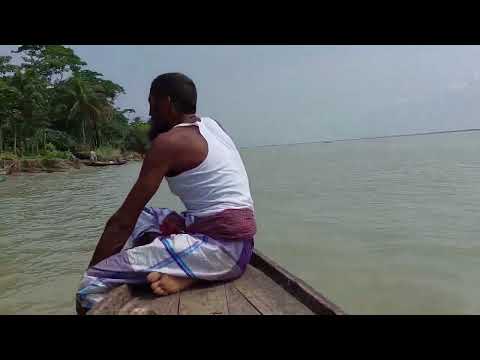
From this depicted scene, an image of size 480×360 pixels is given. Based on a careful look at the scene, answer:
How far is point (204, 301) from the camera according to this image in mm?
1915

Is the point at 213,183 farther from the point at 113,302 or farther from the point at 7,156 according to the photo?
the point at 7,156

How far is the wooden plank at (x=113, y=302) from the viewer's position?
1656 millimetres

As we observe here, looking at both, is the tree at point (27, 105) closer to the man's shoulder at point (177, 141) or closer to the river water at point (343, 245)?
the river water at point (343, 245)

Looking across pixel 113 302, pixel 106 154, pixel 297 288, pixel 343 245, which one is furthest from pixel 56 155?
pixel 297 288

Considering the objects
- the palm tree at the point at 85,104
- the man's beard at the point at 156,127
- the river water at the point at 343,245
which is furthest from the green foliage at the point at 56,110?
the man's beard at the point at 156,127

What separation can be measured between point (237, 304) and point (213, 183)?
1.95 ft

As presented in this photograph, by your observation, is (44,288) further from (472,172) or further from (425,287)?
(472,172)

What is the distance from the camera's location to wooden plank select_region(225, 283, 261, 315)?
1787mm

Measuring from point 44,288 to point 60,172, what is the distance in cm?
1941

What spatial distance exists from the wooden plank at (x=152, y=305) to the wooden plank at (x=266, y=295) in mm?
354

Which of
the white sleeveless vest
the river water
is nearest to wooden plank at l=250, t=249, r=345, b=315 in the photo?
the white sleeveless vest

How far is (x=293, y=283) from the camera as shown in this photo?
196cm
